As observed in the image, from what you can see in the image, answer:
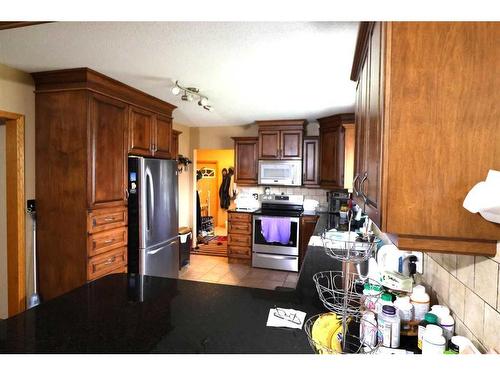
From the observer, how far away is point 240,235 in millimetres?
4281

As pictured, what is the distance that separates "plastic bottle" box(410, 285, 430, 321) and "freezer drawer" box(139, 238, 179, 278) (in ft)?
7.89

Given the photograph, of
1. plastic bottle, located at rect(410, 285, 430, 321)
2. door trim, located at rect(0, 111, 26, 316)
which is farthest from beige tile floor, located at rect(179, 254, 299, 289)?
plastic bottle, located at rect(410, 285, 430, 321)

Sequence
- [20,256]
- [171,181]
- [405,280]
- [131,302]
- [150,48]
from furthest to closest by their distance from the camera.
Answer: [171,181], [20,256], [150,48], [131,302], [405,280]

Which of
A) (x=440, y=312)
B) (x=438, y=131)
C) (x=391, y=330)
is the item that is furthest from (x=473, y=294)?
(x=438, y=131)

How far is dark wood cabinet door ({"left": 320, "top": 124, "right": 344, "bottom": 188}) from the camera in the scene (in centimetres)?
388

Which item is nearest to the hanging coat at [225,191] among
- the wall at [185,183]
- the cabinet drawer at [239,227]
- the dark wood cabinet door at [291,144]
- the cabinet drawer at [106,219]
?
the wall at [185,183]

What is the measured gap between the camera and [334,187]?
13.1ft

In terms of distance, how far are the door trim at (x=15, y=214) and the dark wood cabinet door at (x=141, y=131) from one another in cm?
83

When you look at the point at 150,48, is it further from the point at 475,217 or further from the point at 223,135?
the point at 223,135

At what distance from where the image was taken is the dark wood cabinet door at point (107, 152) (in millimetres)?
2264

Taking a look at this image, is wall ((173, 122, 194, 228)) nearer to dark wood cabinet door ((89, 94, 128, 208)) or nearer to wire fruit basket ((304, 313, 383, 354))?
dark wood cabinet door ((89, 94, 128, 208))

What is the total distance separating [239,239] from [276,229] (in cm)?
64

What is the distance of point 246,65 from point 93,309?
1810 mm

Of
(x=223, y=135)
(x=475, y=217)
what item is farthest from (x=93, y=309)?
(x=223, y=135)
